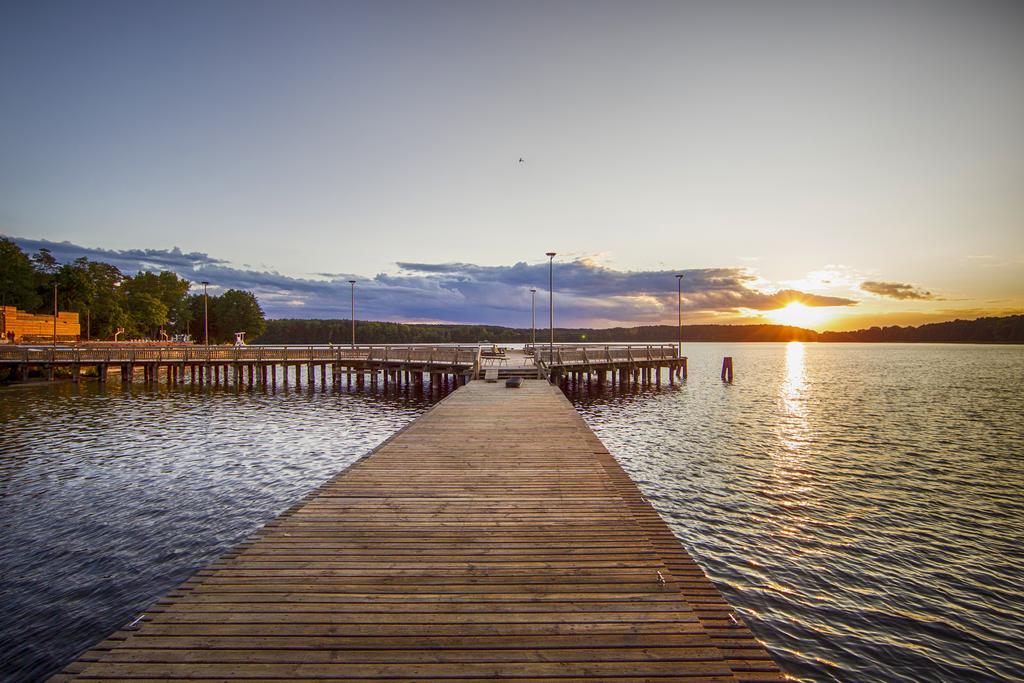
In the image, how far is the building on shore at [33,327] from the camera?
63.4 m

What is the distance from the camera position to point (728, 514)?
12.0 meters

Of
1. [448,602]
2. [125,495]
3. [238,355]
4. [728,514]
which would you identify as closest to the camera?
[448,602]

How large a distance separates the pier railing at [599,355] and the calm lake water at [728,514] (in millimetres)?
8692

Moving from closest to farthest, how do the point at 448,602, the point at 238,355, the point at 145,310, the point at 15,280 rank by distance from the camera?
1. the point at 448,602
2. the point at 238,355
3. the point at 15,280
4. the point at 145,310

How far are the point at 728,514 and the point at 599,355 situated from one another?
2701 cm

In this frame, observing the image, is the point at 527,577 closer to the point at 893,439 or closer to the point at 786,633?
the point at 786,633

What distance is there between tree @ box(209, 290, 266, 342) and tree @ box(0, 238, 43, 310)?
24.7 m

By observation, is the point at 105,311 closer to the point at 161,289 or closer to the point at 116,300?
the point at 116,300

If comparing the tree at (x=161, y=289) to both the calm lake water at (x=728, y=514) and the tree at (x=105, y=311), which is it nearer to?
the tree at (x=105, y=311)

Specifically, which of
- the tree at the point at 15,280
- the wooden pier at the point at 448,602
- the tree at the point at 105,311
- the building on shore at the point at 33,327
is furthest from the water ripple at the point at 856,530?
the tree at the point at 15,280

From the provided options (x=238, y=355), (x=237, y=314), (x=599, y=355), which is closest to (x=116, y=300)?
(x=237, y=314)

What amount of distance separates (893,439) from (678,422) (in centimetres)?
937

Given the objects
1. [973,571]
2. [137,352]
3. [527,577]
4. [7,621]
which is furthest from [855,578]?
[137,352]

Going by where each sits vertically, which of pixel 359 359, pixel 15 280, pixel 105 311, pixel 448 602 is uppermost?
pixel 15 280
